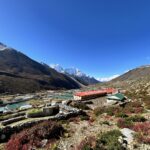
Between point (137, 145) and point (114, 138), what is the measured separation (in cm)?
187

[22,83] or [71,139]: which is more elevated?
[22,83]

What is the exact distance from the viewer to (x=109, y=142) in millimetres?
13336

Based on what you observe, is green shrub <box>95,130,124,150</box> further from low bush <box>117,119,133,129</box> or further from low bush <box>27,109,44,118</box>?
low bush <box>27,109,44,118</box>

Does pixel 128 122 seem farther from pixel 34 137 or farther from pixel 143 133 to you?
pixel 34 137

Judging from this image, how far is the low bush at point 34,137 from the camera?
14.3m

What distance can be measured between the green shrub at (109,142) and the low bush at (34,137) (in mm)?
4667

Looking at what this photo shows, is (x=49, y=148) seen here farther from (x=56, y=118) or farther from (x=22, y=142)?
(x=56, y=118)

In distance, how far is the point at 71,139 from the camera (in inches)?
609

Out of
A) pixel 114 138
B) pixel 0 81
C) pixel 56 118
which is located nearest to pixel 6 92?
pixel 0 81

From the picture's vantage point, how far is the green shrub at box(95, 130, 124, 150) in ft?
40.5

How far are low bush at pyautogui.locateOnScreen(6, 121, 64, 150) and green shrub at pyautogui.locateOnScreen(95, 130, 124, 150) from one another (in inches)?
184

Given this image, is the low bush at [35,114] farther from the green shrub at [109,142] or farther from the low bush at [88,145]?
the green shrub at [109,142]

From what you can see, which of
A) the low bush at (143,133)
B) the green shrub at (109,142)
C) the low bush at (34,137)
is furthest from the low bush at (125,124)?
the low bush at (34,137)

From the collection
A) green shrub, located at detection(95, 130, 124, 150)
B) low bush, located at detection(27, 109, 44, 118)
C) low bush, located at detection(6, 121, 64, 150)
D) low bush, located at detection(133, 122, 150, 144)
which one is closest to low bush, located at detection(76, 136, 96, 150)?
green shrub, located at detection(95, 130, 124, 150)
